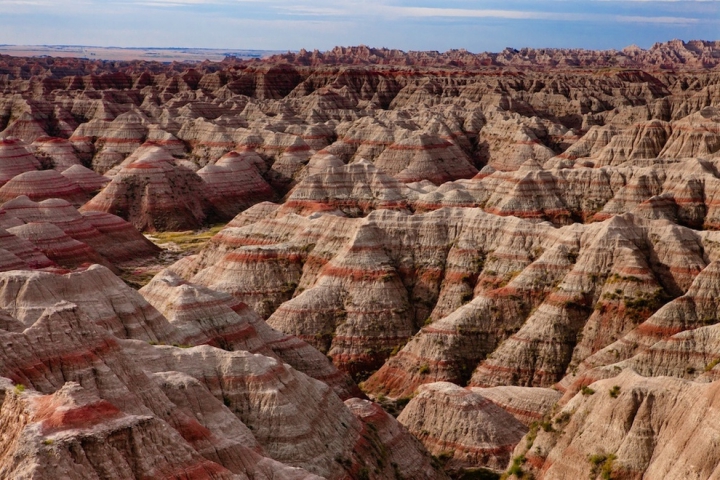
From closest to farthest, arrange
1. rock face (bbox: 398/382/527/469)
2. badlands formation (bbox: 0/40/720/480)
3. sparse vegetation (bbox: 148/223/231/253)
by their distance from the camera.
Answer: badlands formation (bbox: 0/40/720/480)
rock face (bbox: 398/382/527/469)
sparse vegetation (bbox: 148/223/231/253)

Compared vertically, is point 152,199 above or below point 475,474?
below

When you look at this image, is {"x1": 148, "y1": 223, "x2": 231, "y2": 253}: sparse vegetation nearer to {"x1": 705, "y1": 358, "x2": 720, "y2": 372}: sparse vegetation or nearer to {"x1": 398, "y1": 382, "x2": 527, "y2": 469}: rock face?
{"x1": 398, "y1": 382, "x2": 527, "y2": 469}: rock face

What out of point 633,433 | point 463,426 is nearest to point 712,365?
point 463,426

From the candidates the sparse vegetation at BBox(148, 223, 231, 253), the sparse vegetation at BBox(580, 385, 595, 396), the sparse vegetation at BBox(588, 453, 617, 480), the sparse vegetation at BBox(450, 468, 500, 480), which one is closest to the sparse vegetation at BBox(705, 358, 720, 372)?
the sparse vegetation at BBox(580, 385, 595, 396)

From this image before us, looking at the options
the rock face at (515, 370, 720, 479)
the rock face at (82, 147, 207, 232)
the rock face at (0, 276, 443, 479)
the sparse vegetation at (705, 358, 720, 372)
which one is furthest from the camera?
the rock face at (82, 147, 207, 232)

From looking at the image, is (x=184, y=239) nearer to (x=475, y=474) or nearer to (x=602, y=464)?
(x=475, y=474)

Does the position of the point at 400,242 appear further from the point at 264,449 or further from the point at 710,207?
the point at 264,449

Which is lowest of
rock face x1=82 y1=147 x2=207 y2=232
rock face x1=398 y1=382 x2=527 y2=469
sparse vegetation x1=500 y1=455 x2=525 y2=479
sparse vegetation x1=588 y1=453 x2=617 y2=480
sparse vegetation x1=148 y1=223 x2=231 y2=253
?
sparse vegetation x1=148 y1=223 x2=231 y2=253

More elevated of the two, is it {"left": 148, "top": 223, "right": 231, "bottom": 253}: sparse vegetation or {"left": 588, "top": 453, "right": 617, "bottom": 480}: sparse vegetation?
{"left": 588, "top": 453, "right": 617, "bottom": 480}: sparse vegetation

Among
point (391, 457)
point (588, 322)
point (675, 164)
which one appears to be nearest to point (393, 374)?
point (588, 322)

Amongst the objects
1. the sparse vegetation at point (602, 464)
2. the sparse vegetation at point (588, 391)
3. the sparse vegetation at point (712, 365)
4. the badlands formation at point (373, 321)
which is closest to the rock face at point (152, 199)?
the badlands formation at point (373, 321)
